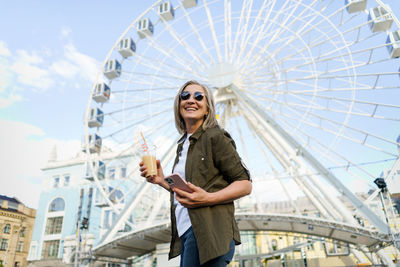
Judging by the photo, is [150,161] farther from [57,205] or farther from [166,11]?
[57,205]

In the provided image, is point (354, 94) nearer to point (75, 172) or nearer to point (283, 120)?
point (283, 120)

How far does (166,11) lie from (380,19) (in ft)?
32.6

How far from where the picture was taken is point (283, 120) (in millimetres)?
15812

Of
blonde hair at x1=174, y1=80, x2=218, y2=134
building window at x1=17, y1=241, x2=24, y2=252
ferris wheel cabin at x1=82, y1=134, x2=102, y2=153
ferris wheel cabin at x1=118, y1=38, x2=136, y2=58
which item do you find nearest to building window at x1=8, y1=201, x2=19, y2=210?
building window at x1=17, y1=241, x2=24, y2=252

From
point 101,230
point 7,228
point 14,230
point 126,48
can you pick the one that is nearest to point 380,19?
point 126,48

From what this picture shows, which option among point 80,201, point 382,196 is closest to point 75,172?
point 80,201

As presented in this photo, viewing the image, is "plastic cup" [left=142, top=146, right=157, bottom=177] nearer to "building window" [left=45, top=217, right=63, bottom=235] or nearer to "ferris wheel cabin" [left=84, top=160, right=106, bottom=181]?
"ferris wheel cabin" [left=84, top=160, right=106, bottom=181]

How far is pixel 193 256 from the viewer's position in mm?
1585

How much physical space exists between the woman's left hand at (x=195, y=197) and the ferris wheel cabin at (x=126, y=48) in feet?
56.6

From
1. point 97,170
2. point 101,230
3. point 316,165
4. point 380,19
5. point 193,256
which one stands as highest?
point 380,19

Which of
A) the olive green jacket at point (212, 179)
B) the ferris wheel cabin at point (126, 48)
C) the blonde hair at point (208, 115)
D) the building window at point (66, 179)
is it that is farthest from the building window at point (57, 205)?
the olive green jacket at point (212, 179)

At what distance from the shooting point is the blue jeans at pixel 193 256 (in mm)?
1549

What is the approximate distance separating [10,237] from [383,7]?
125 ft

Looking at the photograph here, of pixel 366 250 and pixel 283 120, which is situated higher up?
pixel 283 120
